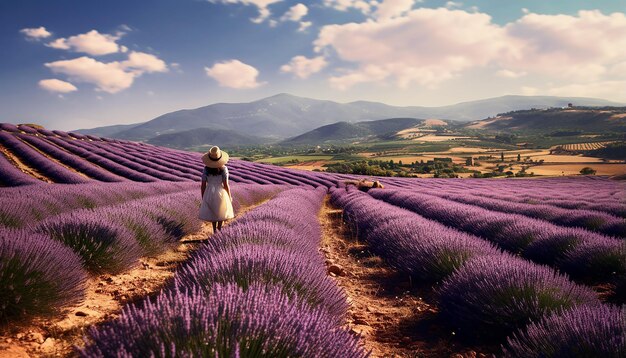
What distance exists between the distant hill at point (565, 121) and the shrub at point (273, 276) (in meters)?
130

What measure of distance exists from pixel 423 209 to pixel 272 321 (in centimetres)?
810

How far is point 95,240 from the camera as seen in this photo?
3.55 meters

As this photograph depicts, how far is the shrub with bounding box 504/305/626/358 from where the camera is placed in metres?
1.58

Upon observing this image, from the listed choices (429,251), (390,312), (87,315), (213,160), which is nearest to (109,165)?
(213,160)

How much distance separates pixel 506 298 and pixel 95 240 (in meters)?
3.94

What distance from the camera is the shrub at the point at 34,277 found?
2228mm

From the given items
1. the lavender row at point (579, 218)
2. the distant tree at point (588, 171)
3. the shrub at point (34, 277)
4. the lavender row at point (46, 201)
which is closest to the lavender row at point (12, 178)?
the lavender row at point (46, 201)

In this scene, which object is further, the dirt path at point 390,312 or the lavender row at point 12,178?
the lavender row at point 12,178

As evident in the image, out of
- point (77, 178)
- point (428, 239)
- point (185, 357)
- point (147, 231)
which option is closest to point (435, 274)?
point (428, 239)

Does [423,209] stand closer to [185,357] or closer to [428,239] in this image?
[428,239]

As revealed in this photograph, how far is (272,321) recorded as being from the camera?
1.39 meters

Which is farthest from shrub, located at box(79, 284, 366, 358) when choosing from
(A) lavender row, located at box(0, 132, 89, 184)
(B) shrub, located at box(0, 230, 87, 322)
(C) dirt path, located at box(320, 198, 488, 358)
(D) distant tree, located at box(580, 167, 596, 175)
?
(D) distant tree, located at box(580, 167, 596, 175)

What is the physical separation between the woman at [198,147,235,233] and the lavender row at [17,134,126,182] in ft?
39.7

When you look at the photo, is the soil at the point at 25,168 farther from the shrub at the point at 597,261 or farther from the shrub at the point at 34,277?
the shrub at the point at 597,261
